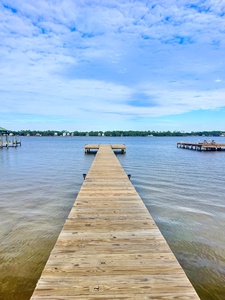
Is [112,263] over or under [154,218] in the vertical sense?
over

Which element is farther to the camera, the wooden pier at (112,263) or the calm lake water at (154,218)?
the calm lake water at (154,218)

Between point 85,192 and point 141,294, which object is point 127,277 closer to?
point 141,294

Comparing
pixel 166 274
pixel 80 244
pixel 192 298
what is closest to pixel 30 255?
pixel 80 244

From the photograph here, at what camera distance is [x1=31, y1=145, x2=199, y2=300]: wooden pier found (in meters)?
2.70

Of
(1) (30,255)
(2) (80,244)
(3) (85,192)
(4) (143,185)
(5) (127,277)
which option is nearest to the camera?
(5) (127,277)

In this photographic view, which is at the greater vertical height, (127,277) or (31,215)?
(127,277)

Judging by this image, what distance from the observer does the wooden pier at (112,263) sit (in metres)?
2.70

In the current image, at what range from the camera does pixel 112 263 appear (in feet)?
10.8

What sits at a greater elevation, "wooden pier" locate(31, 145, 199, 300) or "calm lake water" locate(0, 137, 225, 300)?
"wooden pier" locate(31, 145, 199, 300)

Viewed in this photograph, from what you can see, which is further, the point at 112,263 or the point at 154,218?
the point at 154,218

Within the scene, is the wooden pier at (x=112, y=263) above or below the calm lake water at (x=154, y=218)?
above

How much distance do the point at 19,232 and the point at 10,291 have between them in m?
2.67

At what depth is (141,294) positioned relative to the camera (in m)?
2.67

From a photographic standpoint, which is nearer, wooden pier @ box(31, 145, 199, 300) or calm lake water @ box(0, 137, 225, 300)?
wooden pier @ box(31, 145, 199, 300)
